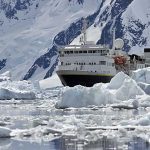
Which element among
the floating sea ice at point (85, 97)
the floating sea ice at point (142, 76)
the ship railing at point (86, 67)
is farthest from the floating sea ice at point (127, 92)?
the ship railing at point (86, 67)

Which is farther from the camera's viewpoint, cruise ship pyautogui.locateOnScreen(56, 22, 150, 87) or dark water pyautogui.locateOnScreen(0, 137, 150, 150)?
cruise ship pyautogui.locateOnScreen(56, 22, 150, 87)

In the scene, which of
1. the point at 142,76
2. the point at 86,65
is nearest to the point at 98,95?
the point at 142,76

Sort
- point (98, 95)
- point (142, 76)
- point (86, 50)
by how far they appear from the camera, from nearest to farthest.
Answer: point (98, 95)
point (142, 76)
point (86, 50)

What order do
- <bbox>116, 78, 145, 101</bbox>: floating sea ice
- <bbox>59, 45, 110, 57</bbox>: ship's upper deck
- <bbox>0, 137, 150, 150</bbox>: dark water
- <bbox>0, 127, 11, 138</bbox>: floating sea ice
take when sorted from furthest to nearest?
<bbox>59, 45, 110, 57</bbox>: ship's upper deck < <bbox>116, 78, 145, 101</bbox>: floating sea ice < <bbox>0, 127, 11, 138</bbox>: floating sea ice < <bbox>0, 137, 150, 150</bbox>: dark water

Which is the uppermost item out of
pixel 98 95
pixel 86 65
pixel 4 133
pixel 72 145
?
pixel 86 65

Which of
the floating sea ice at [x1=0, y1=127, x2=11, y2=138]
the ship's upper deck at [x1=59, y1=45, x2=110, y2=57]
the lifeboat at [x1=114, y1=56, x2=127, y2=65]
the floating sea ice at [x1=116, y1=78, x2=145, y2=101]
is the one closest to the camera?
the floating sea ice at [x1=0, y1=127, x2=11, y2=138]

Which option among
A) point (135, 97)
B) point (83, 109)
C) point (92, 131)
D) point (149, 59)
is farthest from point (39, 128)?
point (149, 59)

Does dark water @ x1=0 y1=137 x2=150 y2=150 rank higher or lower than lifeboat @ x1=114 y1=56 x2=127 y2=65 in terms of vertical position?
A: lower

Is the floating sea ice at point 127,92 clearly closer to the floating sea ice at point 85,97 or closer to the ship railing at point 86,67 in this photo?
the floating sea ice at point 85,97

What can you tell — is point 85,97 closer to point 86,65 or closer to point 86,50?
point 86,65

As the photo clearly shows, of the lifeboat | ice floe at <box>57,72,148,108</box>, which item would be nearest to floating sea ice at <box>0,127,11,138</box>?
ice floe at <box>57,72,148,108</box>

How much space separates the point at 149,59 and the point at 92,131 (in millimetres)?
78909

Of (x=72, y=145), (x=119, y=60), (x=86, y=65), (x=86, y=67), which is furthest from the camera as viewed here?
(x=119, y=60)

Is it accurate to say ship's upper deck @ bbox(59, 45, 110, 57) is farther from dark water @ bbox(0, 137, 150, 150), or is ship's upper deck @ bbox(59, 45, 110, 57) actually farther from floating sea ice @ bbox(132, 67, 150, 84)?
dark water @ bbox(0, 137, 150, 150)
